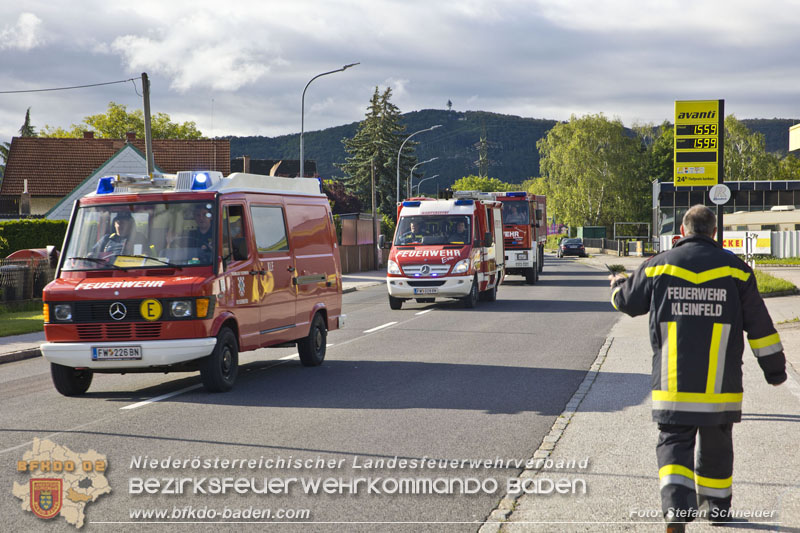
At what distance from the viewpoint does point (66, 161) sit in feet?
186

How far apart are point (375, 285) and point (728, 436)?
101ft

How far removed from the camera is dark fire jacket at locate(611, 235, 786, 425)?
4.95 m

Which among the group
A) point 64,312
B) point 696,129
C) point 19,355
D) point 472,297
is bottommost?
point 19,355

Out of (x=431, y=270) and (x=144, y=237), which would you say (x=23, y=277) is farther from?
(x=144, y=237)

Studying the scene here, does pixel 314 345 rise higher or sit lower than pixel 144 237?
lower

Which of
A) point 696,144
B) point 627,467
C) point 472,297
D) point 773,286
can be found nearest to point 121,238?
point 627,467

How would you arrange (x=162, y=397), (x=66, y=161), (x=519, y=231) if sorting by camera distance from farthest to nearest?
(x=66, y=161) < (x=519, y=231) < (x=162, y=397)

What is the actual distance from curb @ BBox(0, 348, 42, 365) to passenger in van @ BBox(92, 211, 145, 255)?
18.0 feet

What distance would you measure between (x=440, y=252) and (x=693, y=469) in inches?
669

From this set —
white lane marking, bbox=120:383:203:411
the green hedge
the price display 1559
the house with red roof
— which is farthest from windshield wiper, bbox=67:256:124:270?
the house with red roof

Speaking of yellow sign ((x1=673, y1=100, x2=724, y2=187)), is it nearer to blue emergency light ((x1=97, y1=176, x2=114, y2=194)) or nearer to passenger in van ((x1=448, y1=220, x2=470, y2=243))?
passenger in van ((x1=448, y1=220, x2=470, y2=243))

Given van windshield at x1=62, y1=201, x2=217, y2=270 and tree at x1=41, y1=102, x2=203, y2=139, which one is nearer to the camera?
van windshield at x1=62, y1=201, x2=217, y2=270

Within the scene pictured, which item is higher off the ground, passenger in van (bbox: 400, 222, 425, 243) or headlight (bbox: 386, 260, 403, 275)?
passenger in van (bbox: 400, 222, 425, 243)

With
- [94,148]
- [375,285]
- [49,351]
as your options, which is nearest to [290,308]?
[49,351]
